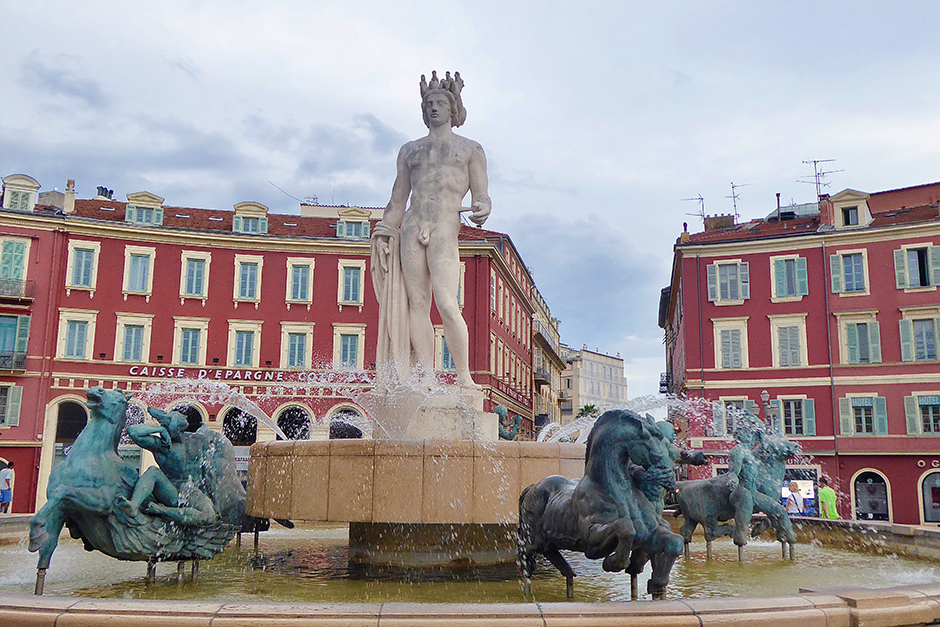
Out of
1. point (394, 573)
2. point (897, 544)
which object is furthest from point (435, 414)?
point (897, 544)

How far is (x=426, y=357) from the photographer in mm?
9000

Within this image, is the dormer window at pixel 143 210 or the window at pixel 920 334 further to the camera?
the dormer window at pixel 143 210

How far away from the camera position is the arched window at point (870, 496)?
105 feet

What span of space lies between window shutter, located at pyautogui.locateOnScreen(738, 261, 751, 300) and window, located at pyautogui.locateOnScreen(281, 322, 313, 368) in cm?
1972

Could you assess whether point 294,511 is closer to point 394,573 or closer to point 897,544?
point 394,573

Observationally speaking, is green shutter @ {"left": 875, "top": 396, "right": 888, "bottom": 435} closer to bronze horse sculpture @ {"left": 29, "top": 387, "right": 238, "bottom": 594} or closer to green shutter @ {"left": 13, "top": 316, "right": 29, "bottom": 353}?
bronze horse sculpture @ {"left": 29, "top": 387, "right": 238, "bottom": 594}

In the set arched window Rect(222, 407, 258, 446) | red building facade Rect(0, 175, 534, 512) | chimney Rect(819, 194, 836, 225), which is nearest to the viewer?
red building facade Rect(0, 175, 534, 512)

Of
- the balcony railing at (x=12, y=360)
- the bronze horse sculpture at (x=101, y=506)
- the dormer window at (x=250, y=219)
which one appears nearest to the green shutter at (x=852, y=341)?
the dormer window at (x=250, y=219)

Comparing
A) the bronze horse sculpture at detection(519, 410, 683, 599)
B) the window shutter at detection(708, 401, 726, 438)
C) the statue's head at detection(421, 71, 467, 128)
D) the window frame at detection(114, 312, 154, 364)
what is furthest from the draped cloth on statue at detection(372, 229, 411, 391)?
the window frame at detection(114, 312, 154, 364)

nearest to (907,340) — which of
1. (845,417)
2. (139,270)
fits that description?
(845,417)

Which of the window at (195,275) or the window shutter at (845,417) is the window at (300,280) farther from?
the window shutter at (845,417)

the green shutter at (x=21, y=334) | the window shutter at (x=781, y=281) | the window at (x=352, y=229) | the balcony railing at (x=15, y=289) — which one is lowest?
the green shutter at (x=21, y=334)

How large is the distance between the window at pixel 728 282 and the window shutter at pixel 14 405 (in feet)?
98.4

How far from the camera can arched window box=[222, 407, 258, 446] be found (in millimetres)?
35625
